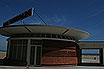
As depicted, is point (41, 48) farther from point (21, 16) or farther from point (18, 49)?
point (21, 16)

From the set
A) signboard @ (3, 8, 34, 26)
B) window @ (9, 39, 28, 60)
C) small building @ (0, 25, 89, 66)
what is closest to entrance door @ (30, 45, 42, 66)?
small building @ (0, 25, 89, 66)

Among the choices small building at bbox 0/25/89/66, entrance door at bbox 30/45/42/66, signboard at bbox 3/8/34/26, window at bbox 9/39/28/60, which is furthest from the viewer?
signboard at bbox 3/8/34/26

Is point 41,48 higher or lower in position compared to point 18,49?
higher

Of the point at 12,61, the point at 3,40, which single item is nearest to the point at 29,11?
the point at 12,61

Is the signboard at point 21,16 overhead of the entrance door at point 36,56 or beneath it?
overhead

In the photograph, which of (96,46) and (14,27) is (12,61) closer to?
(14,27)

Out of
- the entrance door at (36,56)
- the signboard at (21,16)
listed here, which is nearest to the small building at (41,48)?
the entrance door at (36,56)

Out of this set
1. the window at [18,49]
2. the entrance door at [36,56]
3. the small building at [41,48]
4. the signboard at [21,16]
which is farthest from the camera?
the signboard at [21,16]

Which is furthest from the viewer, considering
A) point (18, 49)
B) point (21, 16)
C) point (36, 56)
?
point (21, 16)

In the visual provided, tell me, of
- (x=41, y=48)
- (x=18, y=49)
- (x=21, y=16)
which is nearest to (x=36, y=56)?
(x=41, y=48)

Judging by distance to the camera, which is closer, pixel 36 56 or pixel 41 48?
pixel 41 48

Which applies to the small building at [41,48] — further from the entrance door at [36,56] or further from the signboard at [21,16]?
the signboard at [21,16]

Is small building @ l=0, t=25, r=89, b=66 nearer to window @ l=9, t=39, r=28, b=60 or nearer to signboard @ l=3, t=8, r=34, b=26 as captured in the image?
window @ l=9, t=39, r=28, b=60

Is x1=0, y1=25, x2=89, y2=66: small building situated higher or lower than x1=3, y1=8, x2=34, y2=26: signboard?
lower
